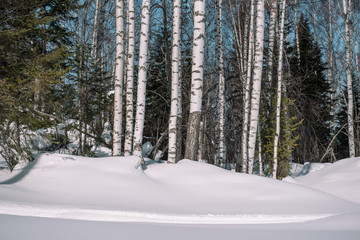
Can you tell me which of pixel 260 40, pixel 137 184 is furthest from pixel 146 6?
pixel 137 184

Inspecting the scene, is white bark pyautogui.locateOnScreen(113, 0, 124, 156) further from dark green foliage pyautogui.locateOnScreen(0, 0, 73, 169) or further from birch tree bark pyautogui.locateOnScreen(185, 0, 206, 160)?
birch tree bark pyautogui.locateOnScreen(185, 0, 206, 160)

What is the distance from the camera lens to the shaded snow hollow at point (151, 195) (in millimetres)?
3562

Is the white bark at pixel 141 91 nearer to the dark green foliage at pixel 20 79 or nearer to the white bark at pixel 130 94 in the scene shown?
the white bark at pixel 130 94

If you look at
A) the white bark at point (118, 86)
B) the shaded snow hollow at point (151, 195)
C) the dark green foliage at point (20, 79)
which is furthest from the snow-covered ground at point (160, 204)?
the white bark at point (118, 86)

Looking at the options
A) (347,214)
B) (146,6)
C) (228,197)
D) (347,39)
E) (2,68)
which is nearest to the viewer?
(347,214)

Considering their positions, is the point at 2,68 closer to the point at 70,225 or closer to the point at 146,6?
the point at 146,6

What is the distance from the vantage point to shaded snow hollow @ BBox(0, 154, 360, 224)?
356 centimetres

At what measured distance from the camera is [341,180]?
21.9ft

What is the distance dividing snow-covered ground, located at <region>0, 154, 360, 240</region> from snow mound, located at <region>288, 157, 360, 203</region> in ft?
0.12

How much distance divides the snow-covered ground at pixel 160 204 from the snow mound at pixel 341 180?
1.4 inches

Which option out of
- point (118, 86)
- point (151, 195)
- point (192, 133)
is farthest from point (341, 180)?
point (118, 86)

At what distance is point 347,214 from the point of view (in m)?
3.88

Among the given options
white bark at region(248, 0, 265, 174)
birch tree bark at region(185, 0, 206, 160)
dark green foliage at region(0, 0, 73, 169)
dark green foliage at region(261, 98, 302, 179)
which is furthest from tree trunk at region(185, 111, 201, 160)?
dark green foliage at region(261, 98, 302, 179)

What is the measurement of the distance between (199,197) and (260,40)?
5.37 metres
